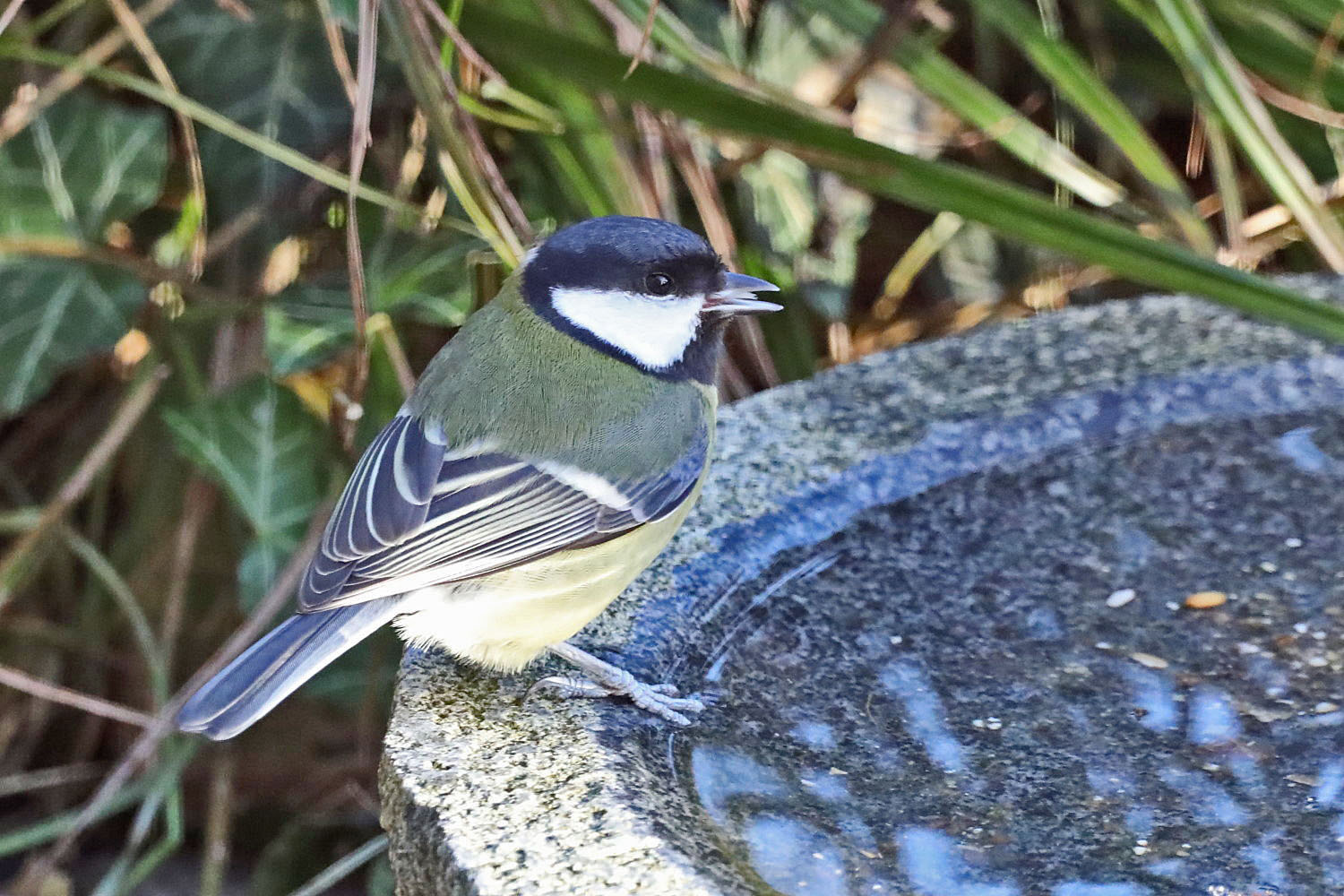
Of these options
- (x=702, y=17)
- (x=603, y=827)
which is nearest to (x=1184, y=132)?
(x=702, y=17)

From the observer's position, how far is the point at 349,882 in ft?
7.80

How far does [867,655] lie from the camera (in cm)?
137

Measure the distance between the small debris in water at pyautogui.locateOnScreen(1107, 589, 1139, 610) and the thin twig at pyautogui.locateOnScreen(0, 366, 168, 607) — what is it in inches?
52.2

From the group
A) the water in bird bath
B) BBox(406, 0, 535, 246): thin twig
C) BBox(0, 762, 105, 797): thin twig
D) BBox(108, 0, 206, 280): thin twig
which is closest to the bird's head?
BBox(406, 0, 535, 246): thin twig

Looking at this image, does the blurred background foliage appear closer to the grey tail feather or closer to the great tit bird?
the great tit bird

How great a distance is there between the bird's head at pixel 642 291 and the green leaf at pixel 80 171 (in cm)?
79

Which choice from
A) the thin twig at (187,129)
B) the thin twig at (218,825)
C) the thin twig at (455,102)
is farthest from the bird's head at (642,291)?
the thin twig at (218,825)

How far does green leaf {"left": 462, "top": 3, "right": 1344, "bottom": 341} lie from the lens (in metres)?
1.50

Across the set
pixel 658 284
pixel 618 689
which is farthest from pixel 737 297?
pixel 618 689

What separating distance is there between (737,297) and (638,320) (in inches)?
4.4

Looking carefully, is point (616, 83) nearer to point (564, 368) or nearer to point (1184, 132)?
point (564, 368)

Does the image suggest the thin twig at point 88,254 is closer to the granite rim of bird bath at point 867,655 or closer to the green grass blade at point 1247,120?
the granite rim of bird bath at point 867,655

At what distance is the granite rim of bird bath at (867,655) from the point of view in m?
1.03

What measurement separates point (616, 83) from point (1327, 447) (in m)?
0.93
